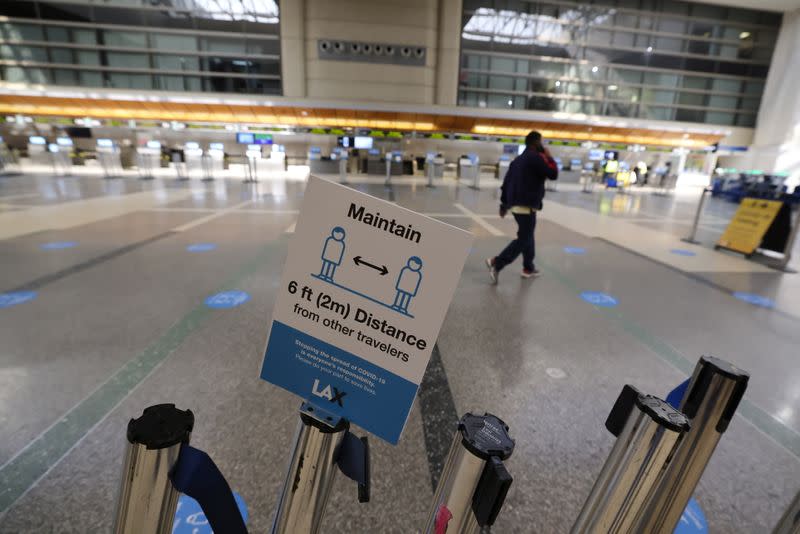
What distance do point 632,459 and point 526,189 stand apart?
10.6 feet

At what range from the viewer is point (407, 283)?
2.07 feet

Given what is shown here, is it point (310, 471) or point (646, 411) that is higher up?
point (646, 411)

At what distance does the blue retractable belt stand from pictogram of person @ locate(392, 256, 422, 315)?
405 mm

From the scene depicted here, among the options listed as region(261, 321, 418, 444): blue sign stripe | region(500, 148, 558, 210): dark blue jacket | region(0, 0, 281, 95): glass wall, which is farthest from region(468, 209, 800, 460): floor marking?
region(0, 0, 281, 95): glass wall

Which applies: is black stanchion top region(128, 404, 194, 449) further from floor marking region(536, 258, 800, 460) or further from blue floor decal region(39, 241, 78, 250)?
blue floor decal region(39, 241, 78, 250)

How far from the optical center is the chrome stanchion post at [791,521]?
28.3 inches

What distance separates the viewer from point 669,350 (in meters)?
2.64

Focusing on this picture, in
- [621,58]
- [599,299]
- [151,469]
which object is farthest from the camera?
[621,58]

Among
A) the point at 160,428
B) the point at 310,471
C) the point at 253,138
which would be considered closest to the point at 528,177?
the point at 310,471

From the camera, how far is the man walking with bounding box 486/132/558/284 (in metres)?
3.49

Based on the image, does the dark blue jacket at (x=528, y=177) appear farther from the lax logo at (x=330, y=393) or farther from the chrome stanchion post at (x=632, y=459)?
the lax logo at (x=330, y=393)

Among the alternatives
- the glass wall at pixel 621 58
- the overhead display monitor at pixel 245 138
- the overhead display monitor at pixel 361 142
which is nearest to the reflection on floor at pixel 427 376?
the overhead display monitor at pixel 245 138

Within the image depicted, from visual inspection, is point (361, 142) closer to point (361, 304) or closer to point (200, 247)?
point (200, 247)

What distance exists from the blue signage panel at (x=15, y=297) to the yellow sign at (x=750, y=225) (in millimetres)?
8158
